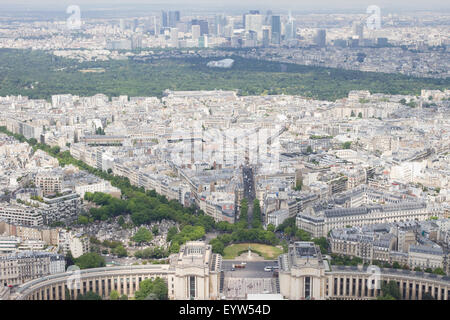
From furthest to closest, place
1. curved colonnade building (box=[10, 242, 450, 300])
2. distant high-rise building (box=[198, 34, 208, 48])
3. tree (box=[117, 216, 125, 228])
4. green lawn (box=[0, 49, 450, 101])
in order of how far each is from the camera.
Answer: distant high-rise building (box=[198, 34, 208, 48]) < green lawn (box=[0, 49, 450, 101]) < tree (box=[117, 216, 125, 228]) < curved colonnade building (box=[10, 242, 450, 300])

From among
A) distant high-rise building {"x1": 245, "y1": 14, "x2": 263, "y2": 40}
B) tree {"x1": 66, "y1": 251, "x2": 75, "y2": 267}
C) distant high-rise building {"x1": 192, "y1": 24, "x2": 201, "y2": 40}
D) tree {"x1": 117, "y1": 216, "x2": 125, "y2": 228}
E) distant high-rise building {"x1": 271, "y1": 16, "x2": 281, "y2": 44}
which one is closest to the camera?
tree {"x1": 66, "y1": 251, "x2": 75, "y2": 267}

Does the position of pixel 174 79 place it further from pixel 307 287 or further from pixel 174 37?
pixel 307 287

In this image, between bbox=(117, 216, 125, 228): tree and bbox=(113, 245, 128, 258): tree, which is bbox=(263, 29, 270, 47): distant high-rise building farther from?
bbox=(113, 245, 128, 258): tree

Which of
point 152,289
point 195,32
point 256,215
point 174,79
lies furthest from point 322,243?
point 195,32

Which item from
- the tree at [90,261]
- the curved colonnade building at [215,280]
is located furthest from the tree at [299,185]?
the tree at [90,261]

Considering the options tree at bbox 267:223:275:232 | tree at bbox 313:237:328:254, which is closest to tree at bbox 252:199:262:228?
tree at bbox 267:223:275:232

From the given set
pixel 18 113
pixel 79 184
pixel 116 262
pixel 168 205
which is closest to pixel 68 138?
pixel 18 113

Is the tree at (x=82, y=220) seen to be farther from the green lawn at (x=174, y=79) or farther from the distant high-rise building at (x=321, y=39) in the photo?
the distant high-rise building at (x=321, y=39)
